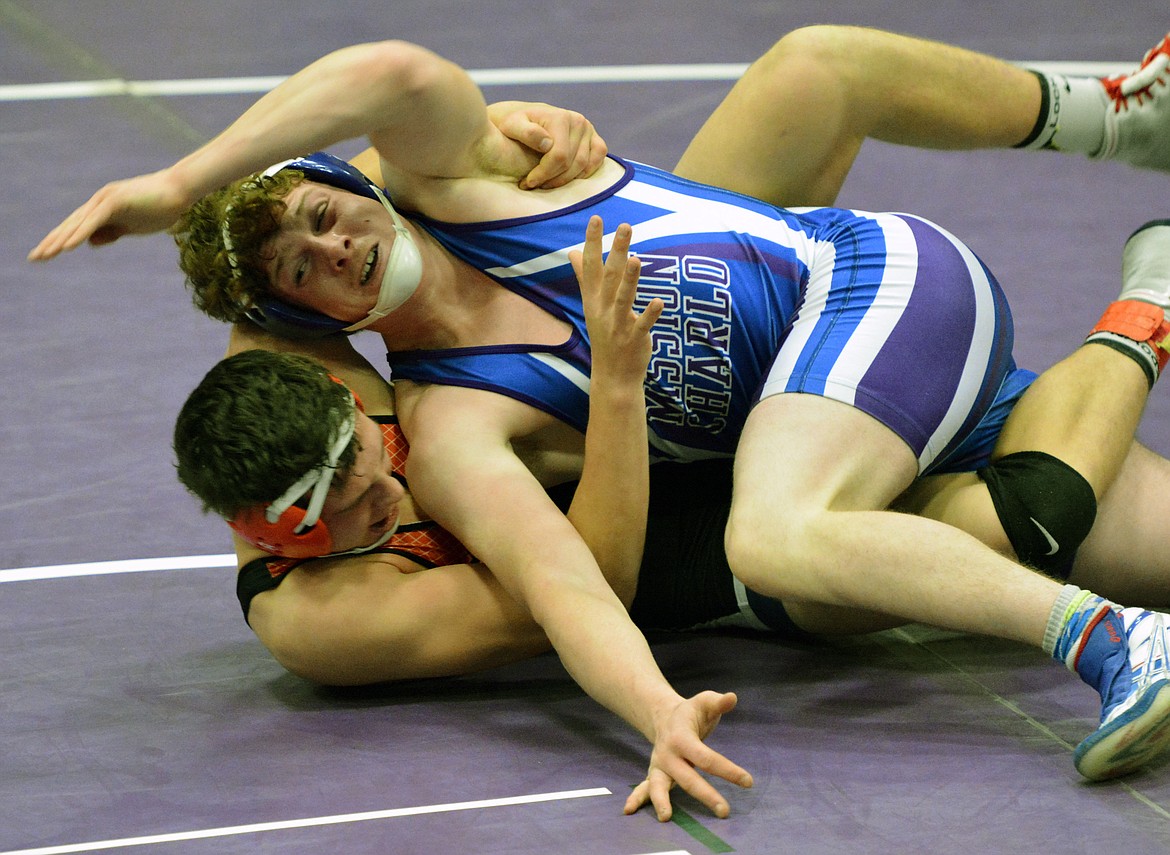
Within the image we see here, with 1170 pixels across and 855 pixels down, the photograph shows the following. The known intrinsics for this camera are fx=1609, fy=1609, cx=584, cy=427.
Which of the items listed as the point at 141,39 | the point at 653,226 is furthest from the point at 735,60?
the point at 653,226

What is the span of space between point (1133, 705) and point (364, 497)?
1280mm

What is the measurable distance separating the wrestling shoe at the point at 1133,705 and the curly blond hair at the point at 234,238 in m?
1.54

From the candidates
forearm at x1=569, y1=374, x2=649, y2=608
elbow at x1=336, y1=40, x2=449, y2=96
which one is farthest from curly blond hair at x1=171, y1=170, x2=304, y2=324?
forearm at x1=569, y1=374, x2=649, y2=608

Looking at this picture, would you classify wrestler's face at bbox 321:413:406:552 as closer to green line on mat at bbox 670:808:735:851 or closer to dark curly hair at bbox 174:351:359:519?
dark curly hair at bbox 174:351:359:519

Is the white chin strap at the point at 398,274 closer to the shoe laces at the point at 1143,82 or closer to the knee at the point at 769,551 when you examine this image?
the knee at the point at 769,551

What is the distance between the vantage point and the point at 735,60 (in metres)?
6.08

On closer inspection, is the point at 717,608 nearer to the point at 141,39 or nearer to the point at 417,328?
the point at 417,328

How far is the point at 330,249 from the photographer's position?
109 inches

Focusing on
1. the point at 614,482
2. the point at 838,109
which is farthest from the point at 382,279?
the point at 838,109

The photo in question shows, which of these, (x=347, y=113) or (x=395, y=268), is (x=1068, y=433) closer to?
(x=395, y=268)

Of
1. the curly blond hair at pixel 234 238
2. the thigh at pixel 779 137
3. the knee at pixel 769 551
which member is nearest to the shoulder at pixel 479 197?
the curly blond hair at pixel 234 238

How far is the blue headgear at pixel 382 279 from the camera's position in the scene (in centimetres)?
284

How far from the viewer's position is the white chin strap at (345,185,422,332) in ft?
9.31

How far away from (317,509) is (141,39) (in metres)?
4.34
